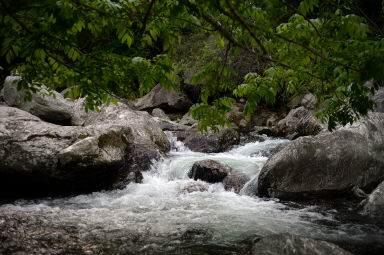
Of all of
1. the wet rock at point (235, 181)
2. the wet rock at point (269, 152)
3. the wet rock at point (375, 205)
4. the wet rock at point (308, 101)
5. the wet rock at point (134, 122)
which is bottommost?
the wet rock at point (235, 181)

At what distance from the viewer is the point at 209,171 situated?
739 centimetres

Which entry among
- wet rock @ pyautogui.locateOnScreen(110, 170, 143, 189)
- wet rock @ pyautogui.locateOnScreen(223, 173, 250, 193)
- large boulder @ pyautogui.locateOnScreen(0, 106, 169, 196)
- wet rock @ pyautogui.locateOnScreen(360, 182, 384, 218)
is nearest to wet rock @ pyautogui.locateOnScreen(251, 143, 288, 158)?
wet rock @ pyautogui.locateOnScreen(223, 173, 250, 193)

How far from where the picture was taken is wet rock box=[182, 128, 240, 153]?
10.5 meters

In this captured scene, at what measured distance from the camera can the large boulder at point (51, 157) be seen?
581 cm

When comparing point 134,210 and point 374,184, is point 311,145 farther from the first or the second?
point 134,210

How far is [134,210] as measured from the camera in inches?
217

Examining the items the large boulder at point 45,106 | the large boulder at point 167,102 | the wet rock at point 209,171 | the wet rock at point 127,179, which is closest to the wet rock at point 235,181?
the wet rock at point 209,171

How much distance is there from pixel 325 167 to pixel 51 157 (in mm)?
5591

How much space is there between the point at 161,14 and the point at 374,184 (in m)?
5.86

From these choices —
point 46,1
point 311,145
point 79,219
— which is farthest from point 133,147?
point 46,1

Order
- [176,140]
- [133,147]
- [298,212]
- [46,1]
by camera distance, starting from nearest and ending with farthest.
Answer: [46,1]
[298,212]
[133,147]
[176,140]

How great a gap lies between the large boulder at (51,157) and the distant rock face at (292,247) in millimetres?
4190

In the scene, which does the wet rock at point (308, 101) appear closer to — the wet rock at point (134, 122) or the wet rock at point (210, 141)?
the wet rock at point (210, 141)

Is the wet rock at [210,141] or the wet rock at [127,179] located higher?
the wet rock at [210,141]
